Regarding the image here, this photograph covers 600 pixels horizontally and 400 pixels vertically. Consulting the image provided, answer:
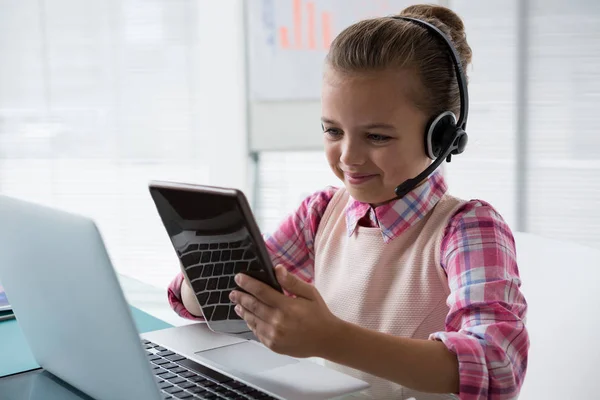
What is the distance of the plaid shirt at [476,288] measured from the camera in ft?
2.70

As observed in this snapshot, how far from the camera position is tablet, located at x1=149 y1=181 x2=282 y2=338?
706 mm

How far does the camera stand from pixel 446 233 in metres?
1.02

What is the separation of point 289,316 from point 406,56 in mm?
423

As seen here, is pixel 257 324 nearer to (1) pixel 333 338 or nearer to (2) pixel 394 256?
(1) pixel 333 338

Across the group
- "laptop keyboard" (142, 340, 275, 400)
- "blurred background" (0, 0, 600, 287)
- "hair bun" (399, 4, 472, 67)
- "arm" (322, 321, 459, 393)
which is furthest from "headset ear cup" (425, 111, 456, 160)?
"blurred background" (0, 0, 600, 287)

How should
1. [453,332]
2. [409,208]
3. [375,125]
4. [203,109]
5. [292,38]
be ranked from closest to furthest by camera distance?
1. [453,332]
2. [375,125]
3. [409,208]
4. [292,38]
5. [203,109]

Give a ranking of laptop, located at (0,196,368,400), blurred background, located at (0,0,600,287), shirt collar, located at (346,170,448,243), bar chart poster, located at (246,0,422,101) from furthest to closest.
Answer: bar chart poster, located at (246,0,422,101)
blurred background, located at (0,0,600,287)
shirt collar, located at (346,170,448,243)
laptop, located at (0,196,368,400)

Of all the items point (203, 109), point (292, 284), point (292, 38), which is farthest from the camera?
point (203, 109)

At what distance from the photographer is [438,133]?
100cm

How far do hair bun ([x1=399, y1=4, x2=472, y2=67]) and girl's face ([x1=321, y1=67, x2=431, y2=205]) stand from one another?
150 mm

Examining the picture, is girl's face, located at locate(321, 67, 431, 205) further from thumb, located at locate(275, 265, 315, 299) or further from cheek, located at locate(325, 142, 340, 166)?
thumb, located at locate(275, 265, 315, 299)

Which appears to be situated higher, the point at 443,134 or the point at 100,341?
the point at 443,134

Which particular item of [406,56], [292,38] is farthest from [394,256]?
[292,38]

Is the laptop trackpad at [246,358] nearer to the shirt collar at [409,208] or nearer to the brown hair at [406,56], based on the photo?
the shirt collar at [409,208]
